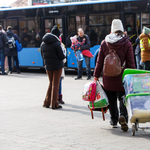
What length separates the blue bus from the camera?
13.6 m

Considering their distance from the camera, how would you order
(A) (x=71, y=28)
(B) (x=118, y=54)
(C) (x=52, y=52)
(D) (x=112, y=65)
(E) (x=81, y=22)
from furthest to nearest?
(A) (x=71, y=28) < (E) (x=81, y=22) < (C) (x=52, y=52) < (B) (x=118, y=54) < (D) (x=112, y=65)

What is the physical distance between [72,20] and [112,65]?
31.3 ft

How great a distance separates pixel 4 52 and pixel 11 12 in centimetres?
241

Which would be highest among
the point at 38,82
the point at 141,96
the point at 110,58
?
the point at 110,58

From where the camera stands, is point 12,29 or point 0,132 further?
point 12,29

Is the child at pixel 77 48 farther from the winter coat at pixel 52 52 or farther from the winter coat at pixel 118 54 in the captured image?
the winter coat at pixel 118 54

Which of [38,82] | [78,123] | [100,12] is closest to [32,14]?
[100,12]

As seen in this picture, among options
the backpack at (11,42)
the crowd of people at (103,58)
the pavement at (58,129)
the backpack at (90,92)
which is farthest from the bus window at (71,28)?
the backpack at (90,92)

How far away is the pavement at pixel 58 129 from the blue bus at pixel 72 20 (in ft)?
16.0

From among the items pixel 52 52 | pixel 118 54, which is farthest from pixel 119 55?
pixel 52 52

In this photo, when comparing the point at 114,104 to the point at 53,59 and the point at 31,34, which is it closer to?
the point at 53,59

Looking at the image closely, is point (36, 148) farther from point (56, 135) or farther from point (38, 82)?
point (38, 82)

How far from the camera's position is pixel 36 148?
16.2 ft

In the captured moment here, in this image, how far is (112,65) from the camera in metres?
5.73
